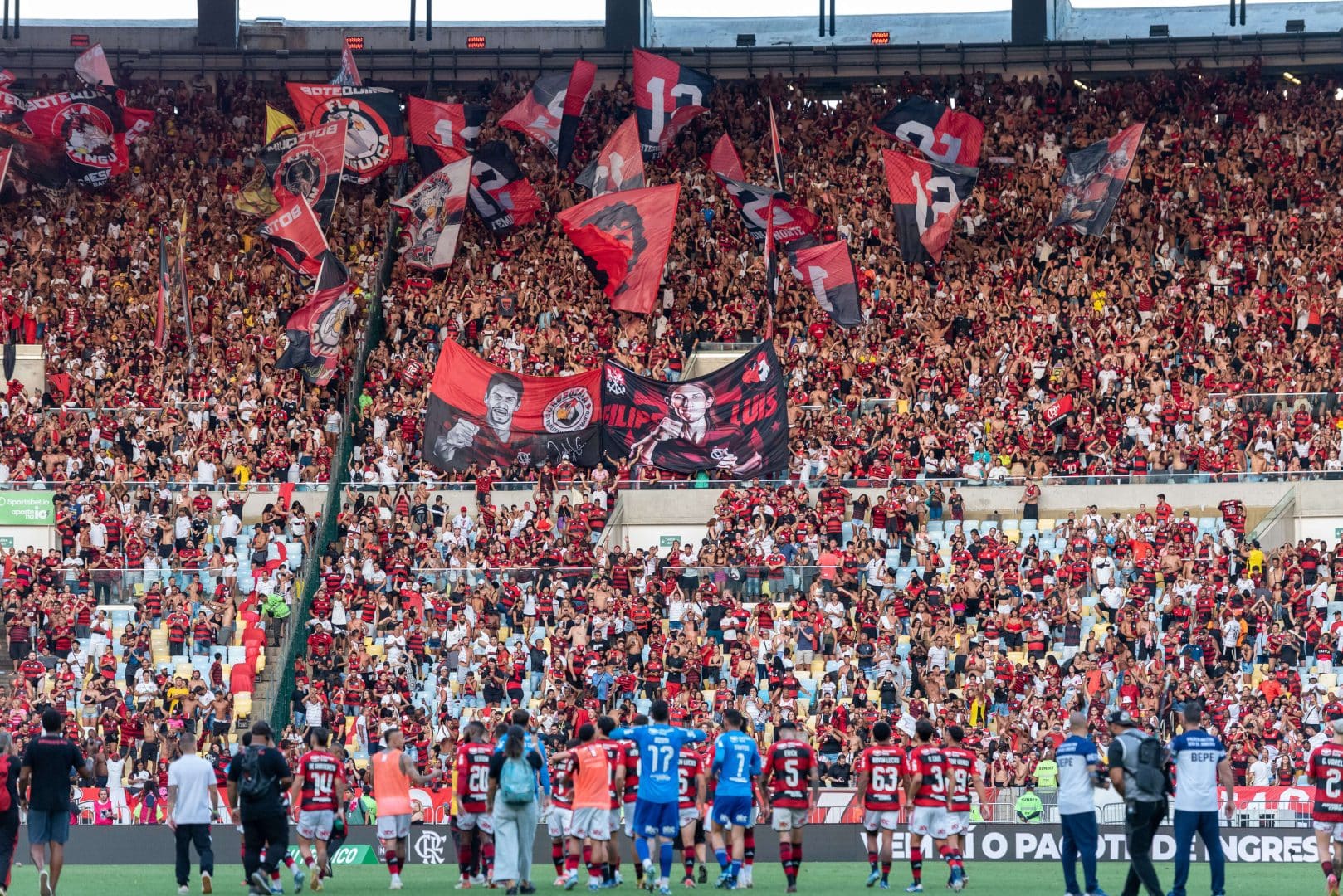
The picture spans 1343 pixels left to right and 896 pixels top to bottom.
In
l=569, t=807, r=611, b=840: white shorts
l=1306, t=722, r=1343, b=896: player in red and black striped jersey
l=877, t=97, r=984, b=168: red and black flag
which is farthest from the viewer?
l=877, t=97, r=984, b=168: red and black flag

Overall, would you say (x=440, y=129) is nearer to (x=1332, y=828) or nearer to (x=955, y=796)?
(x=955, y=796)

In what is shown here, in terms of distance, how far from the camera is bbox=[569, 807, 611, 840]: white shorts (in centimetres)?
2138

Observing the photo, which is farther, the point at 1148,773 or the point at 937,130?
the point at 937,130

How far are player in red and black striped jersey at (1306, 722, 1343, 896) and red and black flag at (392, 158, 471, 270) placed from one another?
32.7m

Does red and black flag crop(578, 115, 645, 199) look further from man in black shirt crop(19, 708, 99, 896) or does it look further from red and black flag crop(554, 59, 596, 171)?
man in black shirt crop(19, 708, 99, 896)

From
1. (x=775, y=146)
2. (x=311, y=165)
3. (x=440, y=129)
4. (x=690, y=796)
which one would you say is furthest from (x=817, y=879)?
(x=440, y=129)

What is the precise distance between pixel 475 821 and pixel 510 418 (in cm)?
2220

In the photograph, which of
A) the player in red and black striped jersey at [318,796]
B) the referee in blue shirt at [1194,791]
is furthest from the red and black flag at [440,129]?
the referee in blue shirt at [1194,791]

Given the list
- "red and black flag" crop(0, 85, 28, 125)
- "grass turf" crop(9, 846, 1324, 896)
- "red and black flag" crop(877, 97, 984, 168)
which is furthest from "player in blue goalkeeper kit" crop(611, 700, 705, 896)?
"red and black flag" crop(0, 85, 28, 125)

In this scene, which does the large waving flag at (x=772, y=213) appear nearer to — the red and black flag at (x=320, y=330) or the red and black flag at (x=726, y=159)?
the red and black flag at (x=726, y=159)

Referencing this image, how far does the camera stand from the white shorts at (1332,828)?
66.8ft

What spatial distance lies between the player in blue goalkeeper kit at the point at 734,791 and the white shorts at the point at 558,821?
1.57 metres

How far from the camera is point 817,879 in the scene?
940 inches

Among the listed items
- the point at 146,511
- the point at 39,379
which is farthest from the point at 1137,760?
the point at 39,379
